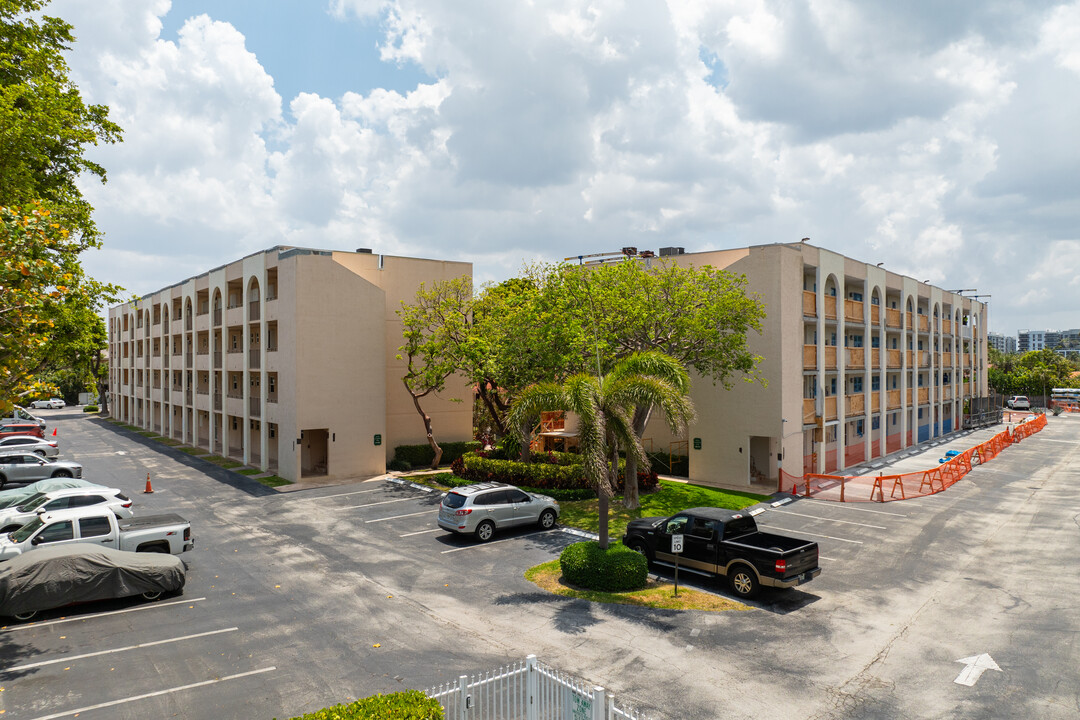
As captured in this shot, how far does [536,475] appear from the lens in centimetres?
2734

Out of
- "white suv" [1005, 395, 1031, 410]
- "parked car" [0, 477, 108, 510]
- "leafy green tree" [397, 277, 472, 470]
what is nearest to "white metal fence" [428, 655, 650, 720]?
"parked car" [0, 477, 108, 510]

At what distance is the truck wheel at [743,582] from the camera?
15359 millimetres

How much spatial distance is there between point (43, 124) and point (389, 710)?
18361 mm

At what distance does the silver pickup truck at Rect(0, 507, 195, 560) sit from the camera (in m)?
15.9

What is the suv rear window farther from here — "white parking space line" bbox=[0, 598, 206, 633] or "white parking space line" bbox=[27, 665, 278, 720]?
"white parking space line" bbox=[27, 665, 278, 720]

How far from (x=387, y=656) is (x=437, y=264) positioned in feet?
92.9

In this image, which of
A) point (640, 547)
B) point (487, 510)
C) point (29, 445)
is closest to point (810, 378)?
point (640, 547)

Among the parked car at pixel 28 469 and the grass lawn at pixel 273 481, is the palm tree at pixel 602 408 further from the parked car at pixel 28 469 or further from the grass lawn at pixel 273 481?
the parked car at pixel 28 469

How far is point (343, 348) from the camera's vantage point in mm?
32812

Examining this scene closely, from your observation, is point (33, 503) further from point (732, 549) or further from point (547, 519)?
point (732, 549)

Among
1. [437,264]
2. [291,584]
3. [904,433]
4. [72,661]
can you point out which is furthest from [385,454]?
[904,433]

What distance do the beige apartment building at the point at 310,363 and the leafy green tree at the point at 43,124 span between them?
37.5 feet

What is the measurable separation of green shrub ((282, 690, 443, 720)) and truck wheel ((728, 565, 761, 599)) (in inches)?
394

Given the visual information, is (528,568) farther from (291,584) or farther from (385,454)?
(385,454)
